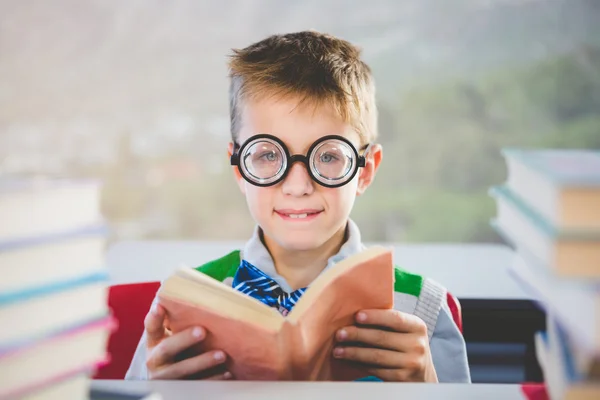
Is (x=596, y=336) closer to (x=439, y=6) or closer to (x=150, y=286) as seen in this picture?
(x=150, y=286)

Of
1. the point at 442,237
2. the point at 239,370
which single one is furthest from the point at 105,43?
the point at 239,370

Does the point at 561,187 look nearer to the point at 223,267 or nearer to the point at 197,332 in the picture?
the point at 197,332

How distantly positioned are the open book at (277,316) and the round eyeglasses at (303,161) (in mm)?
361

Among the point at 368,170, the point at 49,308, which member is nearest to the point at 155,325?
the point at 49,308

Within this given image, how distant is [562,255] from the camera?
2.02 ft

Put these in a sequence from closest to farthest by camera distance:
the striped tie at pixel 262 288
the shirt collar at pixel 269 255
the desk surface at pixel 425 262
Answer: the striped tie at pixel 262 288 → the shirt collar at pixel 269 255 → the desk surface at pixel 425 262

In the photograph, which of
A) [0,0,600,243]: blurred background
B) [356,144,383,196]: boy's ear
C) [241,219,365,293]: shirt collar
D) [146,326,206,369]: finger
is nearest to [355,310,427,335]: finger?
[146,326,206,369]: finger

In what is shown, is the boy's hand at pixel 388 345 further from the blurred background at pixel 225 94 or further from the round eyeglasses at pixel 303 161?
the blurred background at pixel 225 94

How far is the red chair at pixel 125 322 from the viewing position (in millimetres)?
1600

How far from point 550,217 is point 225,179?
11.0ft

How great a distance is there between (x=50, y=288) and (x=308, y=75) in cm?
95

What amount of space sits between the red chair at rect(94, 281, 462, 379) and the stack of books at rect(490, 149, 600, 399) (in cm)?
91

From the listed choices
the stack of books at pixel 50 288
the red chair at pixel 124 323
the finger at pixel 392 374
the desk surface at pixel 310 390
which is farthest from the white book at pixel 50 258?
the red chair at pixel 124 323

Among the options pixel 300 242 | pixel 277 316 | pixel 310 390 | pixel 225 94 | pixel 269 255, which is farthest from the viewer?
pixel 225 94
